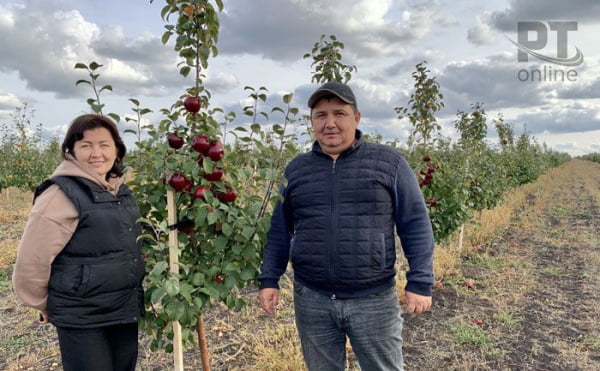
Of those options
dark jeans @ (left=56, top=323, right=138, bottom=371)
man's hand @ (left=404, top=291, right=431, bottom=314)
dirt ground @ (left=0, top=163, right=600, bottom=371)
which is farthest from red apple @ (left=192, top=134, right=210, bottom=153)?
dirt ground @ (left=0, top=163, right=600, bottom=371)

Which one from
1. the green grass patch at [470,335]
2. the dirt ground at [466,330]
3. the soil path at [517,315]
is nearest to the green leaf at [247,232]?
the dirt ground at [466,330]

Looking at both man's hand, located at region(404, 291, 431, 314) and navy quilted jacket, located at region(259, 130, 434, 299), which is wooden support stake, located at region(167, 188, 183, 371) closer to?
navy quilted jacket, located at region(259, 130, 434, 299)

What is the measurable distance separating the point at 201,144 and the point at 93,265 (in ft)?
2.35

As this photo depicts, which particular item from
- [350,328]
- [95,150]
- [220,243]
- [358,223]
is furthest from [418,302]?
[95,150]

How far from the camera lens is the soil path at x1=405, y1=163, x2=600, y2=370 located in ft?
11.7

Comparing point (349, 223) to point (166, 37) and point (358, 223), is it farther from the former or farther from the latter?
point (166, 37)

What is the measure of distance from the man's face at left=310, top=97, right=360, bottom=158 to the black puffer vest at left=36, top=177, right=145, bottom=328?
101cm

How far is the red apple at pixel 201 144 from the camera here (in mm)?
1968

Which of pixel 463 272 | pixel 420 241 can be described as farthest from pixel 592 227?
pixel 420 241

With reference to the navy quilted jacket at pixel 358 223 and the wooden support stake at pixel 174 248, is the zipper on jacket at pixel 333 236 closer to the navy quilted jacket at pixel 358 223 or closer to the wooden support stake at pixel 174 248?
the navy quilted jacket at pixel 358 223

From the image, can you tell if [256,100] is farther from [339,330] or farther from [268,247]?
[339,330]

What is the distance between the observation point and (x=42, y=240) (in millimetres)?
1797

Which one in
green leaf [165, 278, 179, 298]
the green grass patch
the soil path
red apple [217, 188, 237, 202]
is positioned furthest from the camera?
the green grass patch

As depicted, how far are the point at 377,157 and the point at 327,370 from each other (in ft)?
3.61
